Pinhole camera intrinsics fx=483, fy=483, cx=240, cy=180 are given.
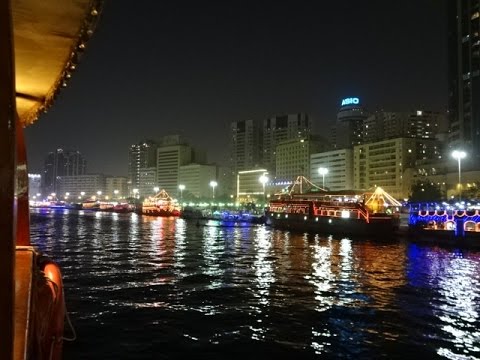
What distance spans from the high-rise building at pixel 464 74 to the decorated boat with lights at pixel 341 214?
72.8 metres

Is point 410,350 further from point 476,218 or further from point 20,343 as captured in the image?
point 476,218

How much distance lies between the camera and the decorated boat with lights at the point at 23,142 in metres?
4.13

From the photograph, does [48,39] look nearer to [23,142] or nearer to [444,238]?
[23,142]

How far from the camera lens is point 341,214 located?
69062 mm

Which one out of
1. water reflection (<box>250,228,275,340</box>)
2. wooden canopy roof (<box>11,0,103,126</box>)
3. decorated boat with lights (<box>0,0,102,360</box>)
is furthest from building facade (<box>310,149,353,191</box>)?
decorated boat with lights (<box>0,0,102,360</box>)

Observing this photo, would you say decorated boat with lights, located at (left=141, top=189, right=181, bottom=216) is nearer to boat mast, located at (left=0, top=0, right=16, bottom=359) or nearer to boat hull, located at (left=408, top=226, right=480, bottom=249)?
boat hull, located at (left=408, top=226, right=480, bottom=249)

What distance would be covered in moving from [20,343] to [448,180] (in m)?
141

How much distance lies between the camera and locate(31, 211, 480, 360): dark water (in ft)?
40.8

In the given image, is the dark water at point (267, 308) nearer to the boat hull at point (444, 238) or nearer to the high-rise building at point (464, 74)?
the boat hull at point (444, 238)

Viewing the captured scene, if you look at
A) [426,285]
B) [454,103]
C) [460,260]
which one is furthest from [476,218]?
[454,103]

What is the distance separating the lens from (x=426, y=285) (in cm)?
2327

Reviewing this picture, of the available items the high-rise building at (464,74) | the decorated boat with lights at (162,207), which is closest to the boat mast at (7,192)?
the decorated boat with lights at (162,207)

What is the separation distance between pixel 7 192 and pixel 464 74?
158597 mm

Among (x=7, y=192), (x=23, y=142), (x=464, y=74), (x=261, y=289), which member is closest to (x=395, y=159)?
(x=464, y=74)
